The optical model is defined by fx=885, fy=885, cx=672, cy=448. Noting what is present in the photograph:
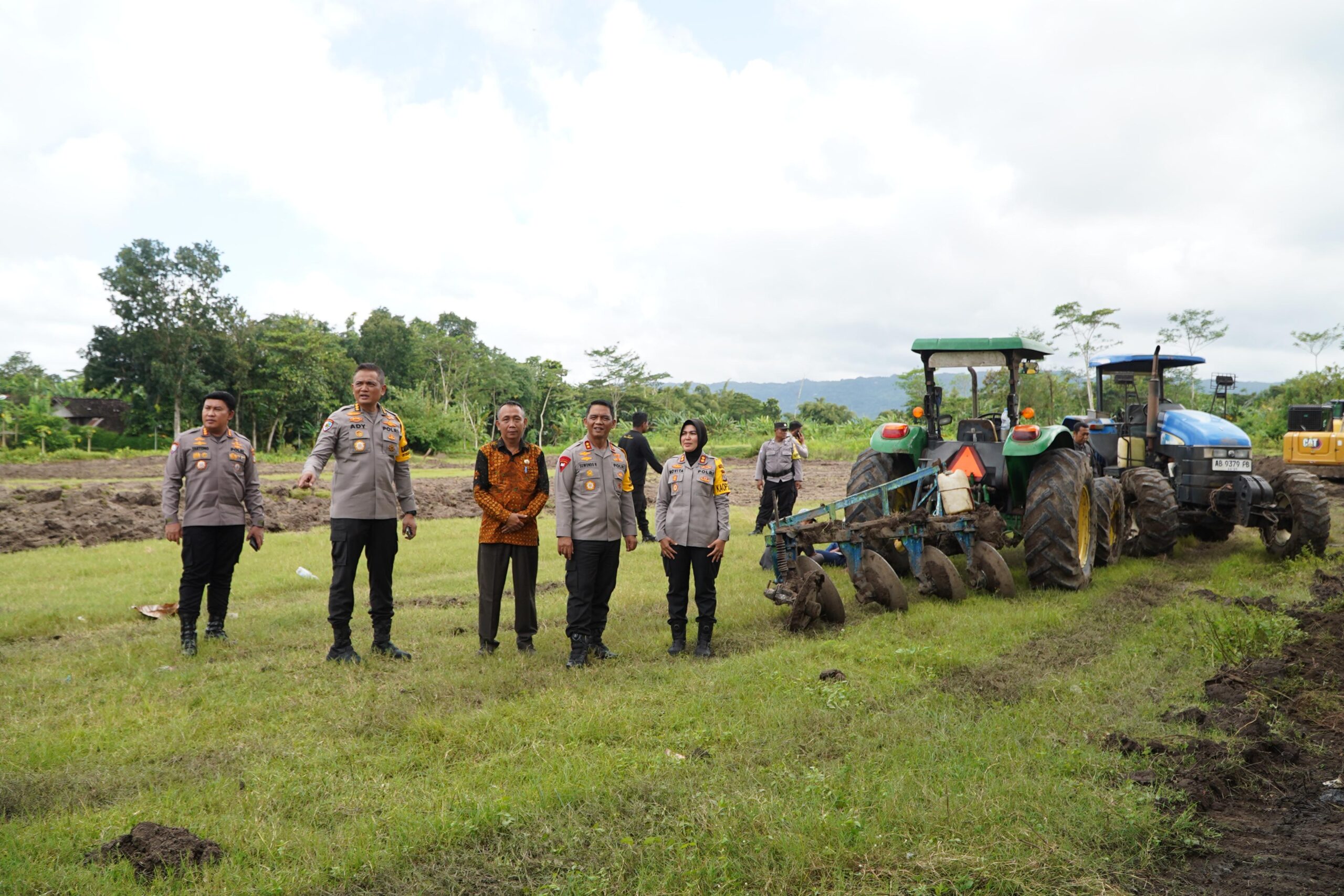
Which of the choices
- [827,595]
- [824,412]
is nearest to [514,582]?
[827,595]

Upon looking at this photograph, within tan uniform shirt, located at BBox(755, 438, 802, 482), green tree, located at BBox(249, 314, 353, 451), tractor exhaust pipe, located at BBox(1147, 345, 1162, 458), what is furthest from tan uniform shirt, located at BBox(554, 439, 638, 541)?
green tree, located at BBox(249, 314, 353, 451)

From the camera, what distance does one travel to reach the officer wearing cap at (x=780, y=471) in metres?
10.9

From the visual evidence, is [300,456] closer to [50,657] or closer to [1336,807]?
[50,657]

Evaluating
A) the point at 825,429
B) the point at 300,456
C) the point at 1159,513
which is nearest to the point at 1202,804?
the point at 1159,513

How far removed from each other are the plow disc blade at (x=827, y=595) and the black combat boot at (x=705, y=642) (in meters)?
0.94

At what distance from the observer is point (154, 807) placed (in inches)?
142

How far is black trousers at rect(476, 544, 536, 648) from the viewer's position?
6152 millimetres

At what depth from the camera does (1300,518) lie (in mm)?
9086

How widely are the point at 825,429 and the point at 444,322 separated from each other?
27.6 m

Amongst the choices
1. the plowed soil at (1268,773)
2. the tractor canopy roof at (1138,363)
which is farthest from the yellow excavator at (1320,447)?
the plowed soil at (1268,773)

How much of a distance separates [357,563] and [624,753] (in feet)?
9.55

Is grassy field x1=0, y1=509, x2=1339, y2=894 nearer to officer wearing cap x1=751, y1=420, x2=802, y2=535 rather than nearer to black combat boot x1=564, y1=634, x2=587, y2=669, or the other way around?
black combat boot x1=564, y1=634, x2=587, y2=669

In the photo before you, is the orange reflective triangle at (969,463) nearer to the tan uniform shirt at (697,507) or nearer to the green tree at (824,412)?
the tan uniform shirt at (697,507)

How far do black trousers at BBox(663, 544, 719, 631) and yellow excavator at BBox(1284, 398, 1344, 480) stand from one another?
1646 centimetres
